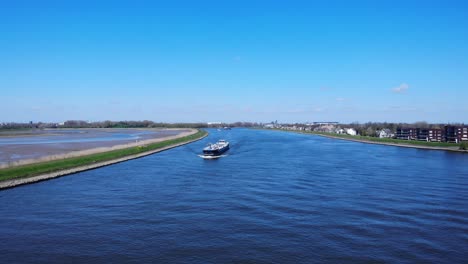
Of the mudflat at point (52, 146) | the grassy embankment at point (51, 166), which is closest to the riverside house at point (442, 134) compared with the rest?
the mudflat at point (52, 146)

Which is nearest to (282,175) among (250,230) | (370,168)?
(370,168)

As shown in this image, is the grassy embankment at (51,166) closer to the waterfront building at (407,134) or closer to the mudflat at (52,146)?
the mudflat at (52,146)

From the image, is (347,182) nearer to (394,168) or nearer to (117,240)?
(394,168)

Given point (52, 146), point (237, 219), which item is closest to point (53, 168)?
point (237, 219)

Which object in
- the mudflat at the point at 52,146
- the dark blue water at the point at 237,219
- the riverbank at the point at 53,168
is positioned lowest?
the dark blue water at the point at 237,219

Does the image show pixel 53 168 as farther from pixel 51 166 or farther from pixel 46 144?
pixel 46 144

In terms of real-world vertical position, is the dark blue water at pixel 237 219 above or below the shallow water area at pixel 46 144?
below

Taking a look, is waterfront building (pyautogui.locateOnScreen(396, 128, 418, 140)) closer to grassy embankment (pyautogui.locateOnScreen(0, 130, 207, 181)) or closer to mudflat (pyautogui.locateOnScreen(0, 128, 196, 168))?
mudflat (pyautogui.locateOnScreen(0, 128, 196, 168))

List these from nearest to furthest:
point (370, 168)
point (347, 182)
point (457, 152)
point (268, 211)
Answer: point (268, 211), point (347, 182), point (370, 168), point (457, 152)

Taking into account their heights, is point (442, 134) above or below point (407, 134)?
above
